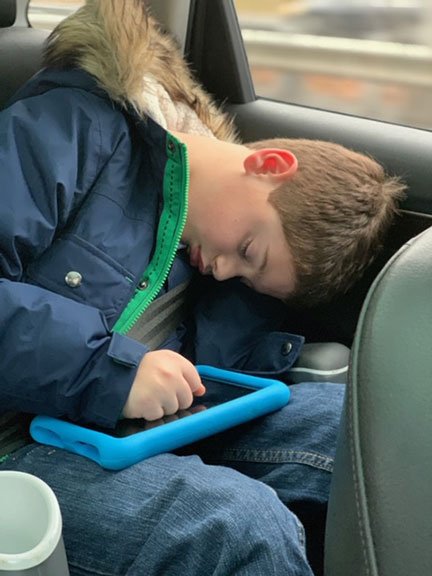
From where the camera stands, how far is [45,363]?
0.93 meters

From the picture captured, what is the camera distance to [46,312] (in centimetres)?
95

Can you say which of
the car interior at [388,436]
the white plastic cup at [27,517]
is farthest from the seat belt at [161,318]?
the car interior at [388,436]

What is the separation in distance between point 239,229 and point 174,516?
45cm

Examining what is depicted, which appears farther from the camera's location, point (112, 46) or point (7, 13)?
point (7, 13)

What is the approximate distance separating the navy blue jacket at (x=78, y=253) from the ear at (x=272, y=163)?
14 cm

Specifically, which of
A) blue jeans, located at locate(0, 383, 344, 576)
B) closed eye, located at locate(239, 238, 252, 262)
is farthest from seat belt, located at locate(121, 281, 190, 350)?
blue jeans, located at locate(0, 383, 344, 576)

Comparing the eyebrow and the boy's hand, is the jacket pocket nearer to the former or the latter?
the boy's hand

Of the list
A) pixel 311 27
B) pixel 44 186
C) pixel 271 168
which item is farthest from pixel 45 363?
pixel 311 27

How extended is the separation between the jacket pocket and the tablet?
0.52 ft

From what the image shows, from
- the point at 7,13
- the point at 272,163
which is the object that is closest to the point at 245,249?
the point at 272,163

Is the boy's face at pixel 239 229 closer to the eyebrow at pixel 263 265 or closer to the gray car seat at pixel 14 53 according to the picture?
the eyebrow at pixel 263 265

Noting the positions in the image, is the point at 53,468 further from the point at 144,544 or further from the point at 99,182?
the point at 99,182

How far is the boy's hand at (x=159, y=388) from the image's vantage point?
97 cm

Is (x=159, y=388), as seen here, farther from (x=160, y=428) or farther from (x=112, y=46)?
(x=112, y=46)
